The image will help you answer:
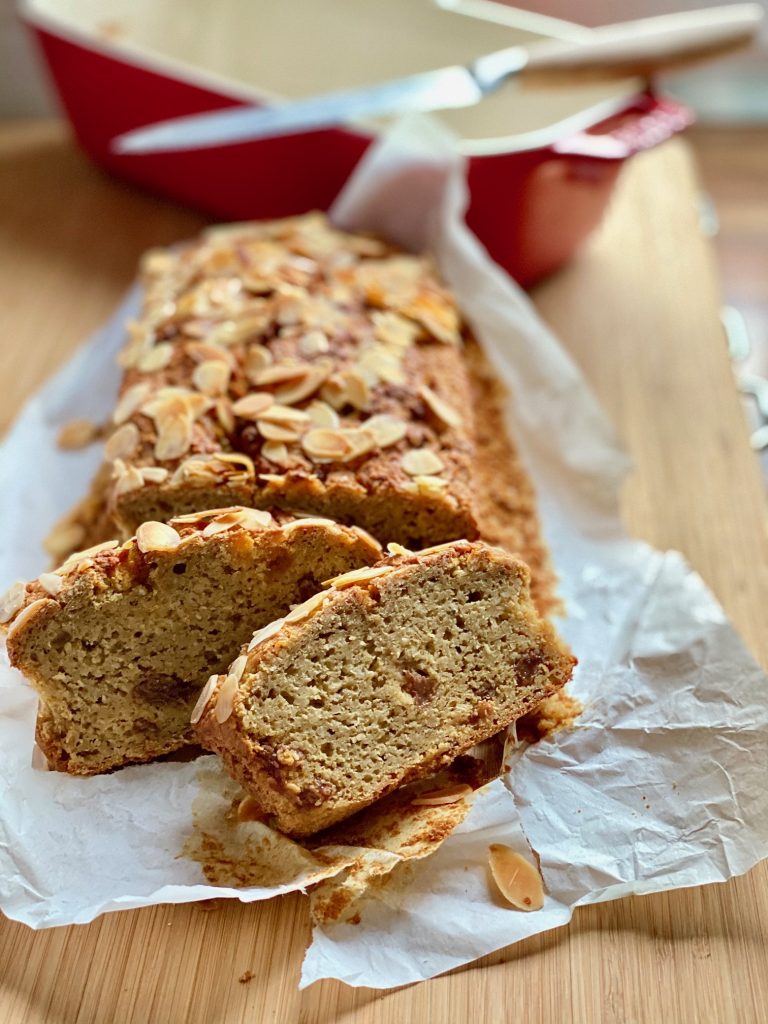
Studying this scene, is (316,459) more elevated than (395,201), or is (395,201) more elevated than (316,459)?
(395,201)

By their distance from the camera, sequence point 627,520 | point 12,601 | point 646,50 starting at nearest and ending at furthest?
point 12,601
point 627,520
point 646,50

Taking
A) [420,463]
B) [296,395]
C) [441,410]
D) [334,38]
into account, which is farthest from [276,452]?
[334,38]

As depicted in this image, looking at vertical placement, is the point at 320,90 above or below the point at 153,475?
above

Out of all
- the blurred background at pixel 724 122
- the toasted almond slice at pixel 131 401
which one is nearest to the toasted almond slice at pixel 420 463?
the toasted almond slice at pixel 131 401

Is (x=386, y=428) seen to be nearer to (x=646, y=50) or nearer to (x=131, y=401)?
(x=131, y=401)

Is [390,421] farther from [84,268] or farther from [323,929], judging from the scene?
[84,268]

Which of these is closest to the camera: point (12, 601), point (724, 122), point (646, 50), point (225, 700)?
point (225, 700)

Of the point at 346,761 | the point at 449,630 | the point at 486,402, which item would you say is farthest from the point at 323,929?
the point at 486,402
